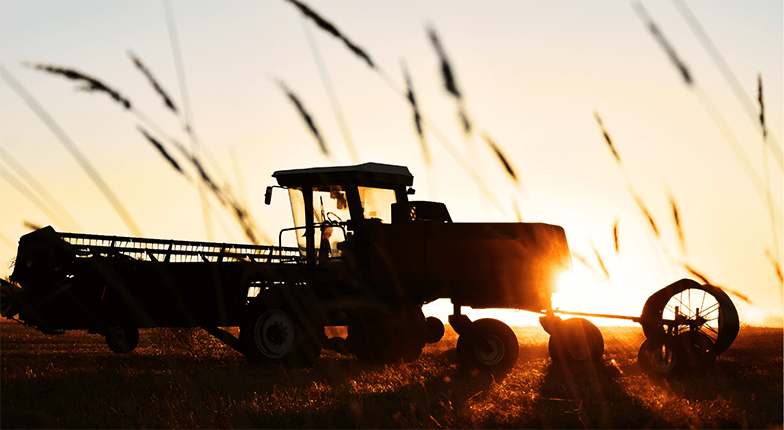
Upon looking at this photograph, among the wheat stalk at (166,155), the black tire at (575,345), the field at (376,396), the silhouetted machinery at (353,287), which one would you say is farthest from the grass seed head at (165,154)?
the black tire at (575,345)

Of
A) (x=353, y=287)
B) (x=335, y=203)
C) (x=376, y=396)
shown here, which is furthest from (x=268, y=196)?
(x=376, y=396)

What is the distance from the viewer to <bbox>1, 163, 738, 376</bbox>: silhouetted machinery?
10.6m

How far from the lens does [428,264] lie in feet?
35.0

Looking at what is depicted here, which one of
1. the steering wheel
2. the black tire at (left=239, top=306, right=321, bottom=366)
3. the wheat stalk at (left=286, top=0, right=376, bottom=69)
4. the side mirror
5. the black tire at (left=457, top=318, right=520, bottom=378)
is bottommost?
the black tire at (left=457, top=318, right=520, bottom=378)

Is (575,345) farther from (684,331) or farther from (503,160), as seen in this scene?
(503,160)

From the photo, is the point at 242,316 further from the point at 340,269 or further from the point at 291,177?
the point at 291,177

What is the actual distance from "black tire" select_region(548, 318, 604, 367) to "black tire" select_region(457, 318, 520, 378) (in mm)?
814

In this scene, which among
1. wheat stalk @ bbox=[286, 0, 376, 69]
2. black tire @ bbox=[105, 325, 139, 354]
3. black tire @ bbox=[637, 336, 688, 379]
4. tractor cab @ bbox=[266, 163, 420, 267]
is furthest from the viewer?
black tire @ bbox=[105, 325, 139, 354]

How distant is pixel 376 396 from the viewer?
23.6ft

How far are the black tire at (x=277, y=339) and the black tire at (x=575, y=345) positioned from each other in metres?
3.90

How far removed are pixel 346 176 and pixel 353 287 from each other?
6.36 ft

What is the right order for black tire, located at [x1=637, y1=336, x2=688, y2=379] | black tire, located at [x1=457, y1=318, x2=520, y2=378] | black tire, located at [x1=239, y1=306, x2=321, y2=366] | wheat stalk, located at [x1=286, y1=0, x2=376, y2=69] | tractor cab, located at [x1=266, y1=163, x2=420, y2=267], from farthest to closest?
tractor cab, located at [x1=266, y1=163, x2=420, y2=267] → black tire, located at [x1=239, y1=306, x2=321, y2=366] → black tire, located at [x1=457, y1=318, x2=520, y2=378] → black tire, located at [x1=637, y1=336, x2=688, y2=379] → wheat stalk, located at [x1=286, y1=0, x2=376, y2=69]

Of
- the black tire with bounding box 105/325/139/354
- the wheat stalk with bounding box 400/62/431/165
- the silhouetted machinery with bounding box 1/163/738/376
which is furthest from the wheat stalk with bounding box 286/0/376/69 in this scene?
the black tire with bounding box 105/325/139/354

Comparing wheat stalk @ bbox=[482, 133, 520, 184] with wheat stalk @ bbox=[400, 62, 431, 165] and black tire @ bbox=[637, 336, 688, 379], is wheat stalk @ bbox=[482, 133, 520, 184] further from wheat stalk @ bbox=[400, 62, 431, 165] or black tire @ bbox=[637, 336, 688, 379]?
black tire @ bbox=[637, 336, 688, 379]
